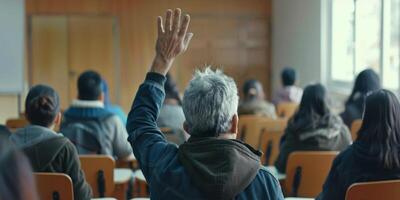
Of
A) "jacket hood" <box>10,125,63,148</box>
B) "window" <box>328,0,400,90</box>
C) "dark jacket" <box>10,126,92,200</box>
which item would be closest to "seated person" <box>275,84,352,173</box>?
"dark jacket" <box>10,126,92,200</box>

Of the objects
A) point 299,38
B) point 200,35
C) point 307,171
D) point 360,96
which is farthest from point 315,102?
point 200,35

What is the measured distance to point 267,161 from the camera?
481 cm

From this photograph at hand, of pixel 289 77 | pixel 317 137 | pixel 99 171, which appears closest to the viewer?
pixel 99 171

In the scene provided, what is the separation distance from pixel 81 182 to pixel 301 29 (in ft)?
22.3

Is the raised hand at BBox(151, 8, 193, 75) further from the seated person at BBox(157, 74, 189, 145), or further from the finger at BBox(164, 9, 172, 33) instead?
the seated person at BBox(157, 74, 189, 145)

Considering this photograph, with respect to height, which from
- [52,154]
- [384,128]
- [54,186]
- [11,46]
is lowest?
[54,186]

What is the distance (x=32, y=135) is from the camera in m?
2.80

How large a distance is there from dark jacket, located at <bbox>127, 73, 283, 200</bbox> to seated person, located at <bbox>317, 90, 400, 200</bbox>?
89cm

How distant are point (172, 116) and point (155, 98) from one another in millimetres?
2915

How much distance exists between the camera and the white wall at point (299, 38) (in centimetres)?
841

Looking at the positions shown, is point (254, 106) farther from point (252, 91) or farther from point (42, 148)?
point (42, 148)

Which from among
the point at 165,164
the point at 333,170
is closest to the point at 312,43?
the point at 333,170

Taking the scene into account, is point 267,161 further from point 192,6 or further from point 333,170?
point 192,6

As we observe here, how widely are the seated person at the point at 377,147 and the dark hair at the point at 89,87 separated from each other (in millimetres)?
2061
